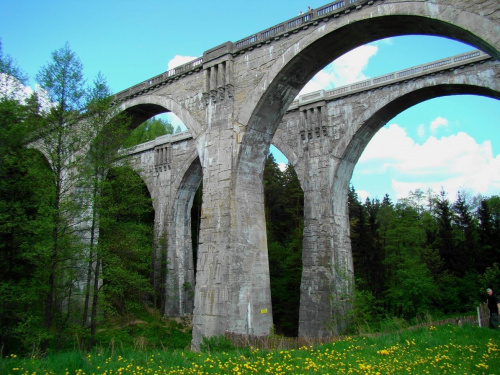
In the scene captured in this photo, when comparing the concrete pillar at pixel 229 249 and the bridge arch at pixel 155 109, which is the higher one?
the bridge arch at pixel 155 109

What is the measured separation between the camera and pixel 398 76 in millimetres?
16500

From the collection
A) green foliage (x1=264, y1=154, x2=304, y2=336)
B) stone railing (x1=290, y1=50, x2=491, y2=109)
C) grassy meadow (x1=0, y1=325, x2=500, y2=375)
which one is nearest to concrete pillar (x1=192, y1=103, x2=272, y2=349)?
grassy meadow (x1=0, y1=325, x2=500, y2=375)

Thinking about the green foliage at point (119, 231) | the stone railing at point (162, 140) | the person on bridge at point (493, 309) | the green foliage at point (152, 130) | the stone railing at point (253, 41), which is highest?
the green foliage at point (152, 130)

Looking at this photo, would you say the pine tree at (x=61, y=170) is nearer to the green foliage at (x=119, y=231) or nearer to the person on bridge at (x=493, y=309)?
the green foliage at (x=119, y=231)

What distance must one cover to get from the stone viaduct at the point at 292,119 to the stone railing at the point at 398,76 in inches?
2.9

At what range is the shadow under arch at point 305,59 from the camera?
902 cm

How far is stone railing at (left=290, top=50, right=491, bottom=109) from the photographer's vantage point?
49.6 ft

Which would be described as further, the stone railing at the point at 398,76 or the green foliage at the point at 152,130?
the green foliage at the point at 152,130

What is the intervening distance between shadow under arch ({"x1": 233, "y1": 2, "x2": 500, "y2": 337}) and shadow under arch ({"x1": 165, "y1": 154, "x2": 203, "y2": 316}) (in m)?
11.3

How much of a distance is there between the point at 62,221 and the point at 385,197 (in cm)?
4417

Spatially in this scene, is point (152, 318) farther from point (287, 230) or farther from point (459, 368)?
point (459, 368)

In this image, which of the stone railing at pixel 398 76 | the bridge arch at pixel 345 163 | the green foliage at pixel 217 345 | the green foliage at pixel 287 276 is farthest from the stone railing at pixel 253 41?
the green foliage at pixel 287 276

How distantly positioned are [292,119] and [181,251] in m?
10.8

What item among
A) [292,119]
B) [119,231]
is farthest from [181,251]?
[292,119]
